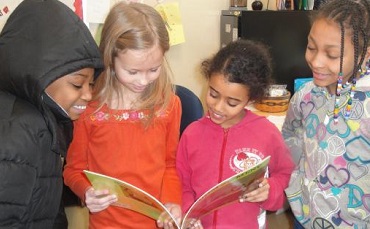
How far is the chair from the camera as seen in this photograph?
4.00 ft

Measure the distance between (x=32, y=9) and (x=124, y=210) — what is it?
1.91 ft

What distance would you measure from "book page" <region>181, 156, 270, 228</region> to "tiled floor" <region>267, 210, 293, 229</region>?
45.4 inches

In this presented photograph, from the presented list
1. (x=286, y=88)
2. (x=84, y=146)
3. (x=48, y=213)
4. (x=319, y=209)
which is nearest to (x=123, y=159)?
(x=84, y=146)

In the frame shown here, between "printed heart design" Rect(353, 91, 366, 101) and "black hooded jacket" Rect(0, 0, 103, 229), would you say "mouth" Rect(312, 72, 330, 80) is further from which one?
"black hooded jacket" Rect(0, 0, 103, 229)

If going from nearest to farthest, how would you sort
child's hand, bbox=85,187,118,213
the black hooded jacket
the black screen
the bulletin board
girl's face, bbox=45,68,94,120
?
the black hooded jacket
girl's face, bbox=45,68,94,120
child's hand, bbox=85,187,118,213
the bulletin board
the black screen

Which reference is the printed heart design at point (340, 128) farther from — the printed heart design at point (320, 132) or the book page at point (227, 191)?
the book page at point (227, 191)

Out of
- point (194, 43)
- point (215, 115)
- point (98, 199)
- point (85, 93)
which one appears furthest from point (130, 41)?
point (194, 43)

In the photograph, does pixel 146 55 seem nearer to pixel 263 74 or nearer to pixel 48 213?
pixel 263 74

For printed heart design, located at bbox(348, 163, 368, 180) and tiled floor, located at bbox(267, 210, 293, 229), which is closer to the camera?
printed heart design, located at bbox(348, 163, 368, 180)

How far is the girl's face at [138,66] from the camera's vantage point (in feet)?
3.22

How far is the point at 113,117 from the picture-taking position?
1.07m

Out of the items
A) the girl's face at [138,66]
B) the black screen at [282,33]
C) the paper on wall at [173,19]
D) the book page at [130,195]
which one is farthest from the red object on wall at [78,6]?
the book page at [130,195]

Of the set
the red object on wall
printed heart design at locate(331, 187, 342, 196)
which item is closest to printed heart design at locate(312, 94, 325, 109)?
printed heart design at locate(331, 187, 342, 196)

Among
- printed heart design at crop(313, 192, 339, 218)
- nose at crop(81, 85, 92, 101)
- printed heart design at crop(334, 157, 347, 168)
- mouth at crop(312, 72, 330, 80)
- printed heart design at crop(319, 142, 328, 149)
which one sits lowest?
printed heart design at crop(313, 192, 339, 218)
